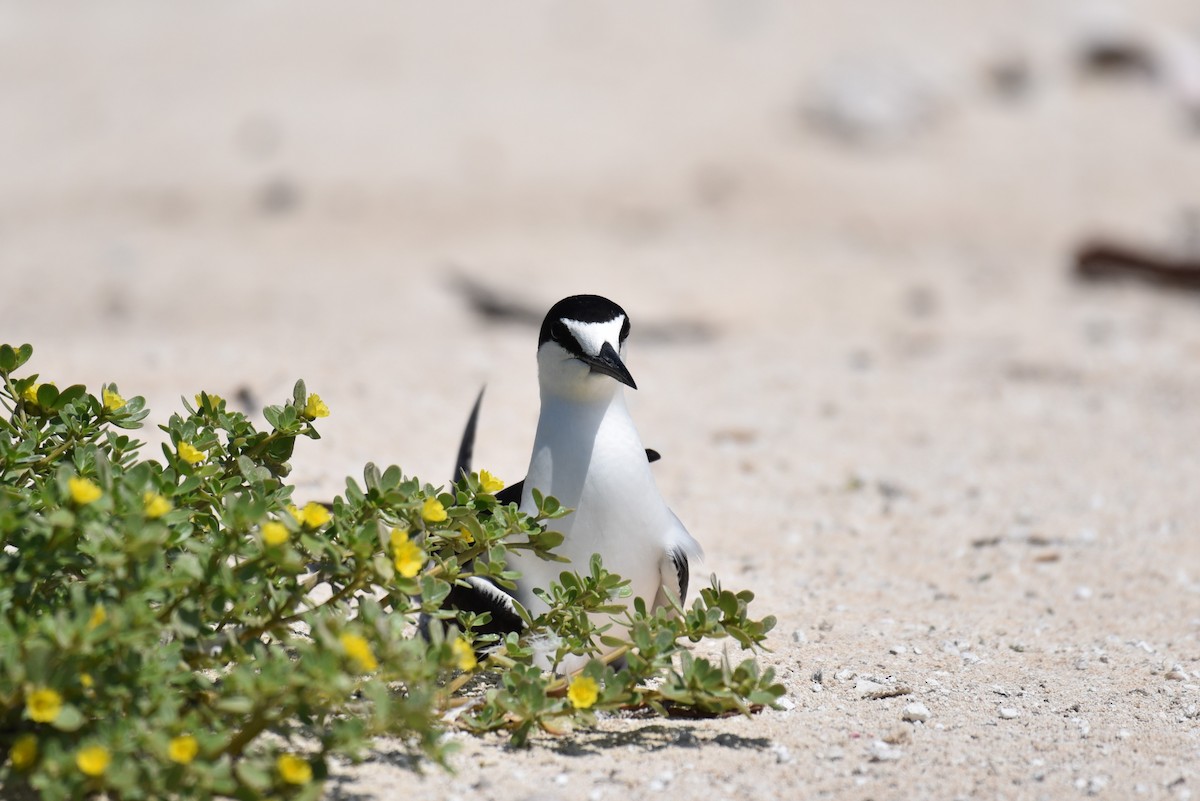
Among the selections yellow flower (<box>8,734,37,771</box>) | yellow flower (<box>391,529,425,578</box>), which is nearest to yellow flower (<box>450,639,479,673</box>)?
yellow flower (<box>391,529,425,578</box>)

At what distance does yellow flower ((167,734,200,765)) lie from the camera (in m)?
2.05

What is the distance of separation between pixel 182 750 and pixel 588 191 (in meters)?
9.10

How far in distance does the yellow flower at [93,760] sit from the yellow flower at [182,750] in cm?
10

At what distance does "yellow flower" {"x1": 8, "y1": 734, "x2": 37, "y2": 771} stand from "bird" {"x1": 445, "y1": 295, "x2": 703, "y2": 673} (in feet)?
3.54

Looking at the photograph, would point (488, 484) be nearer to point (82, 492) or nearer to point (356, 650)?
point (356, 650)

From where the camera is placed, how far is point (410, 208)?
34.6ft

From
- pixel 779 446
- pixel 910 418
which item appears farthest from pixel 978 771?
pixel 910 418

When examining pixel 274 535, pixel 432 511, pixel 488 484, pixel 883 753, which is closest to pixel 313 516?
pixel 274 535

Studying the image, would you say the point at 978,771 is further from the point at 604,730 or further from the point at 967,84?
the point at 967,84

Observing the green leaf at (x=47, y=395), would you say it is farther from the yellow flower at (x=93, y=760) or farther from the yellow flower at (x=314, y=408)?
the yellow flower at (x=93, y=760)

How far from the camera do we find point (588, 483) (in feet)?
9.81

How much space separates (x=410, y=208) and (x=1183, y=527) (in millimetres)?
7229

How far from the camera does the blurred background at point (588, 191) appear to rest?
6492 mm

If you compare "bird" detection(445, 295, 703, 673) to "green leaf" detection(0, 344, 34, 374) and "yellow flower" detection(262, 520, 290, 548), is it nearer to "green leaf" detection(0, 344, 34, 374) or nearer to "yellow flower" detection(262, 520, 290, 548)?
"yellow flower" detection(262, 520, 290, 548)
